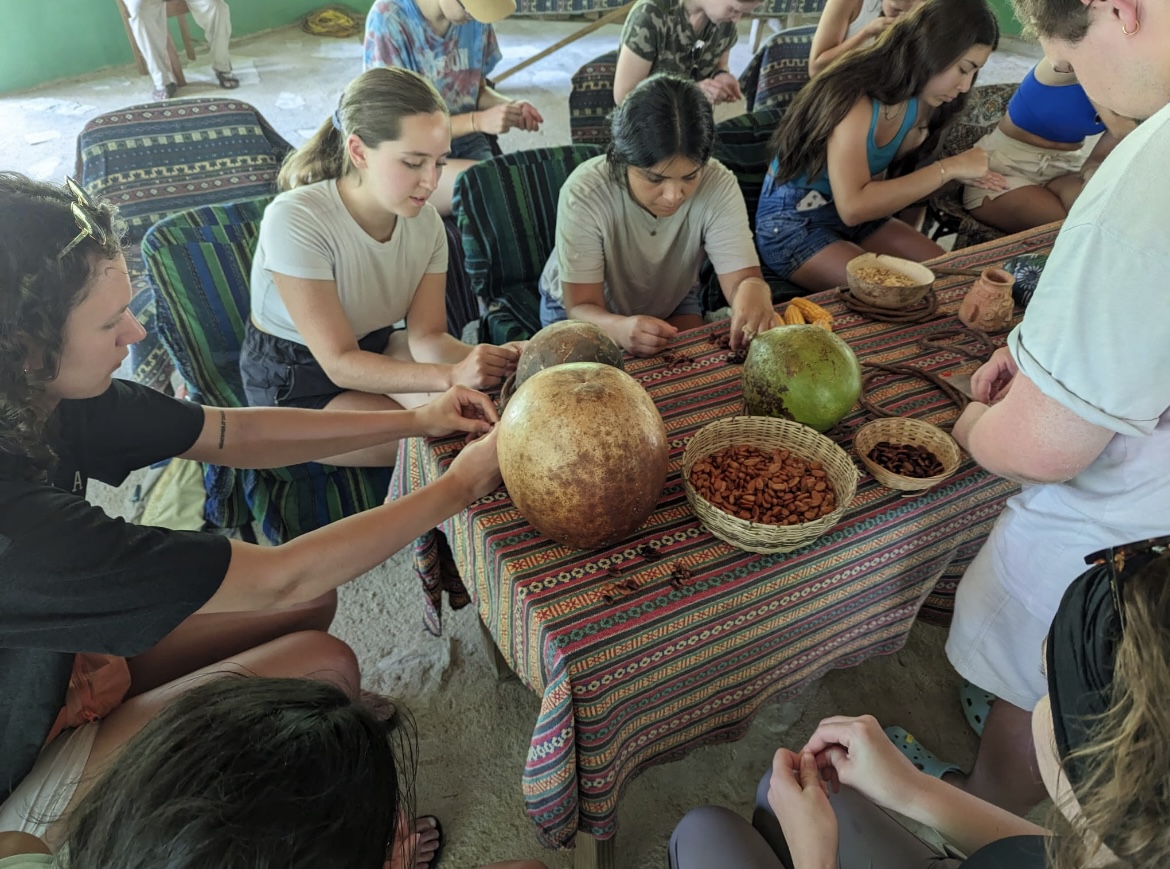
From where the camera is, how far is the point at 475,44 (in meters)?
3.10

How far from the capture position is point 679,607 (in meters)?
1.13

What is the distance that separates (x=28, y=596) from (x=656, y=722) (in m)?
0.95

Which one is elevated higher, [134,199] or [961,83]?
[961,83]

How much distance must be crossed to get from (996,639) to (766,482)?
63 cm

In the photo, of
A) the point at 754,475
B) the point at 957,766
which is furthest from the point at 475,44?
the point at 957,766

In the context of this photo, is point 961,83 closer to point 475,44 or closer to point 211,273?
point 475,44

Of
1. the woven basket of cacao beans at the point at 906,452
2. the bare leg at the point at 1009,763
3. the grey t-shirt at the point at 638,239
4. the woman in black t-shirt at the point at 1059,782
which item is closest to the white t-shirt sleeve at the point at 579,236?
the grey t-shirt at the point at 638,239

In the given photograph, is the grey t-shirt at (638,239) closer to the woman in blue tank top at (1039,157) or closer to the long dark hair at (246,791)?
the woman in blue tank top at (1039,157)

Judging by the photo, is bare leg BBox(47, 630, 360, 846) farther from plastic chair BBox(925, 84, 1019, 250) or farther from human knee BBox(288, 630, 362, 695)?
plastic chair BBox(925, 84, 1019, 250)

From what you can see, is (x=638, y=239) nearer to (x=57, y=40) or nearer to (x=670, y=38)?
(x=670, y=38)

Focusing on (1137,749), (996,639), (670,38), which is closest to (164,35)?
(670,38)

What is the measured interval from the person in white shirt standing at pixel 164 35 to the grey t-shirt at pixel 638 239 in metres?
4.94

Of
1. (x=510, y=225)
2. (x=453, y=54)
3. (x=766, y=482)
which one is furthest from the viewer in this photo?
(x=453, y=54)

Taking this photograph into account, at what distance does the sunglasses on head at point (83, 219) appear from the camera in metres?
1.05
